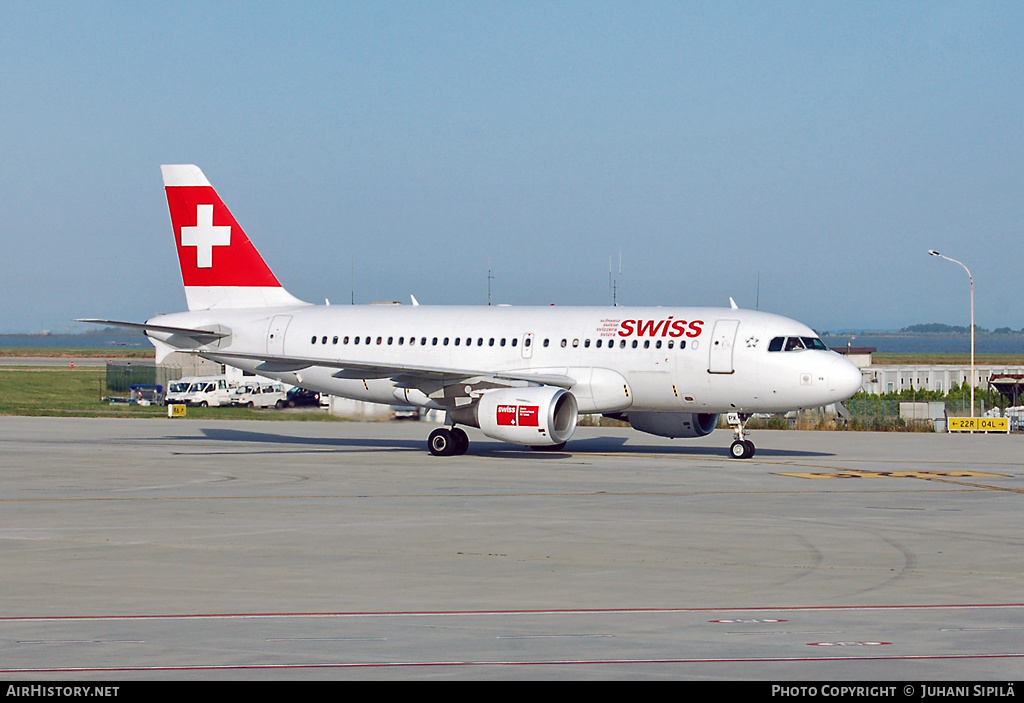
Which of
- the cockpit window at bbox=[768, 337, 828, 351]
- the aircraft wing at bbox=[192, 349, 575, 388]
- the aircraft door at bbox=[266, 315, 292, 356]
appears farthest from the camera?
the aircraft door at bbox=[266, 315, 292, 356]

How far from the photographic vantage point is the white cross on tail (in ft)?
140

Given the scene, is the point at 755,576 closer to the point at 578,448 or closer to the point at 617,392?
the point at 617,392

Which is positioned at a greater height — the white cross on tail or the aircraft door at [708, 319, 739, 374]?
the white cross on tail

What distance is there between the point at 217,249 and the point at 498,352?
1151 cm

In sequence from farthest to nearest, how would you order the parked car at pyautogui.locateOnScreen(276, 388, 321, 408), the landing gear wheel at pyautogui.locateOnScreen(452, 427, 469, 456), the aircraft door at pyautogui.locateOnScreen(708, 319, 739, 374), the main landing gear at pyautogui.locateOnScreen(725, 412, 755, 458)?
the parked car at pyautogui.locateOnScreen(276, 388, 321, 408) < the landing gear wheel at pyautogui.locateOnScreen(452, 427, 469, 456) < the main landing gear at pyautogui.locateOnScreen(725, 412, 755, 458) < the aircraft door at pyautogui.locateOnScreen(708, 319, 739, 374)

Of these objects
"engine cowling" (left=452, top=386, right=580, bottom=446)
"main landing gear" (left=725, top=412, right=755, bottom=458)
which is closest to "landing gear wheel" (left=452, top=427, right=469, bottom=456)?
"engine cowling" (left=452, top=386, right=580, bottom=446)

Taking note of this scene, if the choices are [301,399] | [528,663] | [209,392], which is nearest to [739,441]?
[528,663]

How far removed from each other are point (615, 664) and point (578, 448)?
30212 millimetres

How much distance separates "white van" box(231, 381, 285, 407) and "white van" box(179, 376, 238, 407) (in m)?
0.56

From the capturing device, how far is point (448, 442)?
1441 inches

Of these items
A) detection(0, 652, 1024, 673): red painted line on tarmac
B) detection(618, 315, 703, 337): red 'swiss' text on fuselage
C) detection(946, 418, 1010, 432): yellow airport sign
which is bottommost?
detection(946, 418, 1010, 432): yellow airport sign

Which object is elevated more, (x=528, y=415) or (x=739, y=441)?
(x=528, y=415)

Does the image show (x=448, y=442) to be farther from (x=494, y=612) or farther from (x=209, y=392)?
(x=209, y=392)

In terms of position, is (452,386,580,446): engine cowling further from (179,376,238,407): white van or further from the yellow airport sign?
(179,376,238,407): white van
